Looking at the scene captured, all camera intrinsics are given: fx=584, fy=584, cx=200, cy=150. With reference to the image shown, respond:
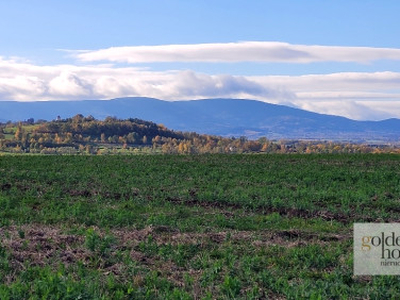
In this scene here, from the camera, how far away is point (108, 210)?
765 inches

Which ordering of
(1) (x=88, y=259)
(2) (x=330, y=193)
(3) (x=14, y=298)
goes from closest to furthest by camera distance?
(3) (x=14, y=298) < (1) (x=88, y=259) < (2) (x=330, y=193)

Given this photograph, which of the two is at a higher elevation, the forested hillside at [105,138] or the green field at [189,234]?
the forested hillside at [105,138]

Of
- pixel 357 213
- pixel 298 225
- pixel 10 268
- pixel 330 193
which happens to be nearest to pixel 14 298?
pixel 10 268

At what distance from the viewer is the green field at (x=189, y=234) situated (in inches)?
428

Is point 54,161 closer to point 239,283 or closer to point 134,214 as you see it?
point 134,214

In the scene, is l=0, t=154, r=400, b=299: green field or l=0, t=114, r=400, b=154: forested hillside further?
l=0, t=114, r=400, b=154: forested hillside

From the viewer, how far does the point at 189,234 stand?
15.5m

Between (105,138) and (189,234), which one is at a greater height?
(105,138)

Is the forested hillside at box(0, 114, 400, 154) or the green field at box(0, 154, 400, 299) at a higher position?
the forested hillside at box(0, 114, 400, 154)

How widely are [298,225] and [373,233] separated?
3.21 m

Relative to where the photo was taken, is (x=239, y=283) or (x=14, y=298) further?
(x=239, y=283)

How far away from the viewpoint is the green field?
1088 cm

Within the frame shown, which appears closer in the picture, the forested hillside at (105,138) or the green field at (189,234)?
the green field at (189,234)

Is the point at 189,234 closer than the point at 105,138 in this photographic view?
Yes
